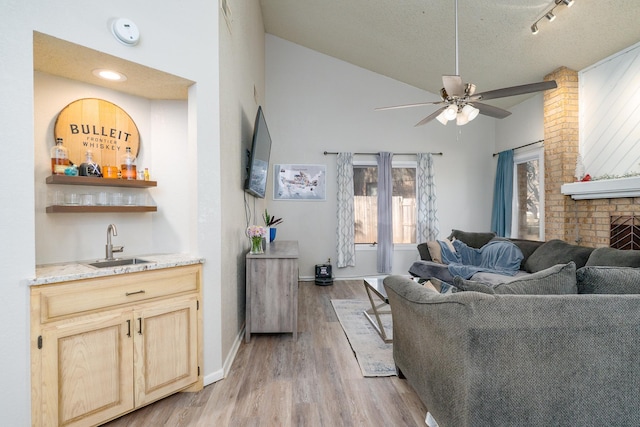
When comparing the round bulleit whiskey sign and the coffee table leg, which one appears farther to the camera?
the coffee table leg

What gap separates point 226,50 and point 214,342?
230 cm

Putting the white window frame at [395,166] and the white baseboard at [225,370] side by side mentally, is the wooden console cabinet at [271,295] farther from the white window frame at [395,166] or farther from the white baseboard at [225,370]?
the white window frame at [395,166]

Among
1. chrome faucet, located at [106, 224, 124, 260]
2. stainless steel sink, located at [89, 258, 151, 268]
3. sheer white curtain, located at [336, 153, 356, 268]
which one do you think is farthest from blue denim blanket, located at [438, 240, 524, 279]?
chrome faucet, located at [106, 224, 124, 260]

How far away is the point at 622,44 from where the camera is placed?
3.39 m

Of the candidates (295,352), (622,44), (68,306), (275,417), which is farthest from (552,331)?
(622,44)

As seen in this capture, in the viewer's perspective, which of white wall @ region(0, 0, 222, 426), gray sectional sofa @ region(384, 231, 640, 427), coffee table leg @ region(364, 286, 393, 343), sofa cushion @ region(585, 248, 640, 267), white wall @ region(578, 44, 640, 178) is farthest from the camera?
white wall @ region(578, 44, 640, 178)

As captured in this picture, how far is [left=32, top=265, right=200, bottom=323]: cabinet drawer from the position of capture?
4.93ft

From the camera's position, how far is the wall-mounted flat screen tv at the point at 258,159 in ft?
9.96

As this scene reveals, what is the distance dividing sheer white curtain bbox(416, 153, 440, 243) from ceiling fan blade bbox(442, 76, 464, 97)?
2922 mm

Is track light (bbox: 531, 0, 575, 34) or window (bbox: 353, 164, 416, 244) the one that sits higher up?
track light (bbox: 531, 0, 575, 34)

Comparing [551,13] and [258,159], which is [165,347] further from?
[551,13]

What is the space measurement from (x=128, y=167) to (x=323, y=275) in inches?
141

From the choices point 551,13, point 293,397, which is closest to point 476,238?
point 551,13

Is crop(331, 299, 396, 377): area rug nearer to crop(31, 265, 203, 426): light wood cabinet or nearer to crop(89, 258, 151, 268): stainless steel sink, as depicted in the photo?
crop(31, 265, 203, 426): light wood cabinet
